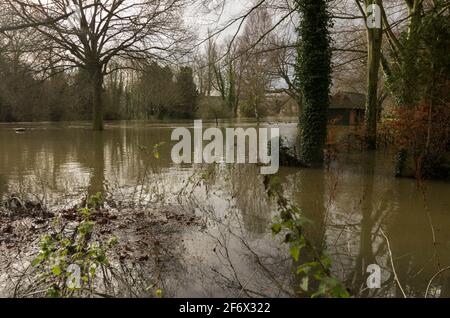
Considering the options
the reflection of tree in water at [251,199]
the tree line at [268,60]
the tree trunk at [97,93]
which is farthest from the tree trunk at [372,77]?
the tree trunk at [97,93]

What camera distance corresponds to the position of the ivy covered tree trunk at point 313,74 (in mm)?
11594

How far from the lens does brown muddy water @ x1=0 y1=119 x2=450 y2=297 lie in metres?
4.19

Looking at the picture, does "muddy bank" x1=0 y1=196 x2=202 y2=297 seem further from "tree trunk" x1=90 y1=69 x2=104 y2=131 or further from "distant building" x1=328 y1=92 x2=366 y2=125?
"distant building" x1=328 y1=92 x2=366 y2=125

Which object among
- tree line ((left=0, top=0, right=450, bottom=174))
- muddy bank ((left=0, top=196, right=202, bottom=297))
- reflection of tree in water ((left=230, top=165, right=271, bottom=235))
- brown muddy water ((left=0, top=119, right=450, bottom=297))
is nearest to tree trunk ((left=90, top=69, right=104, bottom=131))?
tree line ((left=0, top=0, right=450, bottom=174))

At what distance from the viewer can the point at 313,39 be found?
38.3ft

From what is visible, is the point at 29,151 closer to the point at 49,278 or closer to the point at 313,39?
the point at 313,39

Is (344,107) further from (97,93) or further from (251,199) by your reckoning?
(251,199)

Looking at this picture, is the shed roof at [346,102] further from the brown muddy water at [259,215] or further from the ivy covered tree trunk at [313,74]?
the ivy covered tree trunk at [313,74]

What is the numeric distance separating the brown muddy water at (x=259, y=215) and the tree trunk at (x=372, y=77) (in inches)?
133

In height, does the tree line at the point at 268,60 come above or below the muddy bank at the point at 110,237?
above

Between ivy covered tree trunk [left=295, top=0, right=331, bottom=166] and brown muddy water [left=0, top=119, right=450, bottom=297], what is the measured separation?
110 cm

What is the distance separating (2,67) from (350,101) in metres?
29.1

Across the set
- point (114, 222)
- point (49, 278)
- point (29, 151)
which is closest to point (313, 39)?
point (114, 222)

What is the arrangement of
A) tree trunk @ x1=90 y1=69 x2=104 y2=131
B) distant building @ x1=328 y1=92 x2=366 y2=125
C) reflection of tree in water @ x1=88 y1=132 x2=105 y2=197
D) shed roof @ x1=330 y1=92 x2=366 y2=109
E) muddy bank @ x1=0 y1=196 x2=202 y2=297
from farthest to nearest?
shed roof @ x1=330 y1=92 x2=366 y2=109 < distant building @ x1=328 y1=92 x2=366 y2=125 < tree trunk @ x1=90 y1=69 x2=104 y2=131 < reflection of tree in water @ x1=88 y1=132 x2=105 y2=197 < muddy bank @ x1=0 y1=196 x2=202 y2=297
